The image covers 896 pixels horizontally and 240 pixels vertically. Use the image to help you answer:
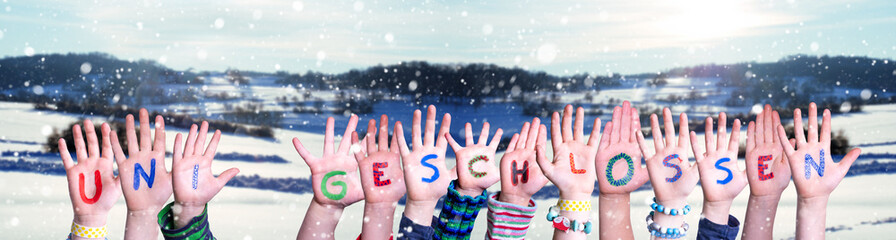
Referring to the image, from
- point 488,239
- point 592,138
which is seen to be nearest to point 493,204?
point 488,239

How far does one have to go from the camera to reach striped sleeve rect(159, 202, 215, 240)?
2488 millimetres

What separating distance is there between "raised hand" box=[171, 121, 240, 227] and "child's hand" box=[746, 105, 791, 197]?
1.64 meters

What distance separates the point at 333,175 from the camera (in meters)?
2.66

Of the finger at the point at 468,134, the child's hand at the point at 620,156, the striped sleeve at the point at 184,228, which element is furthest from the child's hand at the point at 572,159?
the striped sleeve at the point at 184,228

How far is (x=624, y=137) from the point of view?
2.71 m

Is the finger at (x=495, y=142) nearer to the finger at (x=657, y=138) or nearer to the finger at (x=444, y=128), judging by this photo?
the finger at (x=444, y=128)

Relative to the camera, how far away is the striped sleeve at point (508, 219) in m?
2.43

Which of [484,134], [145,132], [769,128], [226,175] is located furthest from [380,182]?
[769,128]

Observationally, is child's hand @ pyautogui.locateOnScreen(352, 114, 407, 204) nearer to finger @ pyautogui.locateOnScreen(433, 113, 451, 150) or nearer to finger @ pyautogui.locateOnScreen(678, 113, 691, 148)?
finger @ pyautogui.locateOnScreen(433, 113, 451, 150)

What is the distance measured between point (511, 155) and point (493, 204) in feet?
0.56

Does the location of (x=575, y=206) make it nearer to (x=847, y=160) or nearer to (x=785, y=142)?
(x=785, y=142)

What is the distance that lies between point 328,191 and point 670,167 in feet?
3.65

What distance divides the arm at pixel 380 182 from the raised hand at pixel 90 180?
2.84ft

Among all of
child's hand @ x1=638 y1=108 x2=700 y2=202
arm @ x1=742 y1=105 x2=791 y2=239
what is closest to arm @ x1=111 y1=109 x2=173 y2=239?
child's hand @ x1=638 y1=108 x2=700 y2=202
